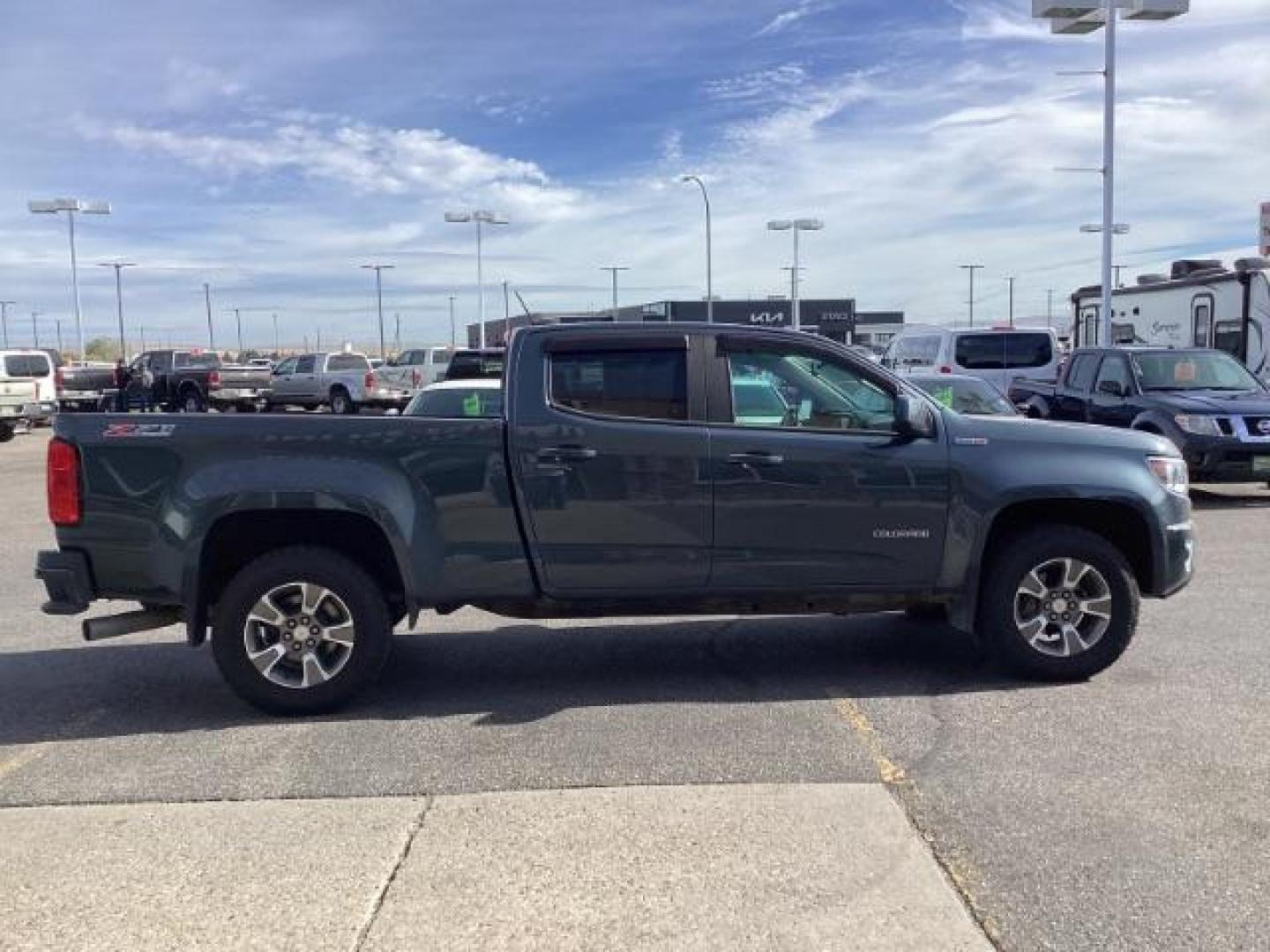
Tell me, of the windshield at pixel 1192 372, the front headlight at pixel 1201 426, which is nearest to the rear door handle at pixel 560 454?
the front headlight at pixel 1201 426

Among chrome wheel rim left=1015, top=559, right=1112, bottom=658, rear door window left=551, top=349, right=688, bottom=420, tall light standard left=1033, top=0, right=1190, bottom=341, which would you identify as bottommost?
chrome wheel rim left=1015, top=559, right=1112, bottom=658

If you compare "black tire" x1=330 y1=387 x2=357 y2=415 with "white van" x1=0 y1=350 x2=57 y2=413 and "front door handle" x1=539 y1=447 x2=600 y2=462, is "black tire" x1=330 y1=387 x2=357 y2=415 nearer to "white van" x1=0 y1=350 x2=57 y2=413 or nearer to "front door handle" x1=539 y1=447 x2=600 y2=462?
"white van" x1=0 y1=350 x2=57 y2=413

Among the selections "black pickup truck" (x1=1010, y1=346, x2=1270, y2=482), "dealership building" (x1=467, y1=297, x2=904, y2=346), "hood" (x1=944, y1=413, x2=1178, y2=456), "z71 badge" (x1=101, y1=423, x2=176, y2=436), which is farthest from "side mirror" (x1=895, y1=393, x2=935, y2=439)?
"dealership building" (x1=467, y1=297, x2=904, y2=346)

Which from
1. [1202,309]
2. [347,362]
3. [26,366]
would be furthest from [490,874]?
[347,362]

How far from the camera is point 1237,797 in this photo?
4.18 m

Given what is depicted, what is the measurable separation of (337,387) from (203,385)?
4.29 metres

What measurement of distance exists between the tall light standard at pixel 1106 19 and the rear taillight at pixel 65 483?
19.5 meters

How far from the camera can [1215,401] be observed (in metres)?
12.2

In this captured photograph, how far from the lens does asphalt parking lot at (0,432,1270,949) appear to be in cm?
347

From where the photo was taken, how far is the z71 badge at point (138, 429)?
521cm

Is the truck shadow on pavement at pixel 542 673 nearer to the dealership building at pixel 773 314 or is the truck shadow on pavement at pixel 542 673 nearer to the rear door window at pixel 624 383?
the rear door window at pixel 624 383

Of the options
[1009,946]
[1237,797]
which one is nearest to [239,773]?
[1009,946]

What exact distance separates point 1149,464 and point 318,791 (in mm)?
4300

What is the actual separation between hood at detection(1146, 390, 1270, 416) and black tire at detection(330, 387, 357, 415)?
24772 mm
